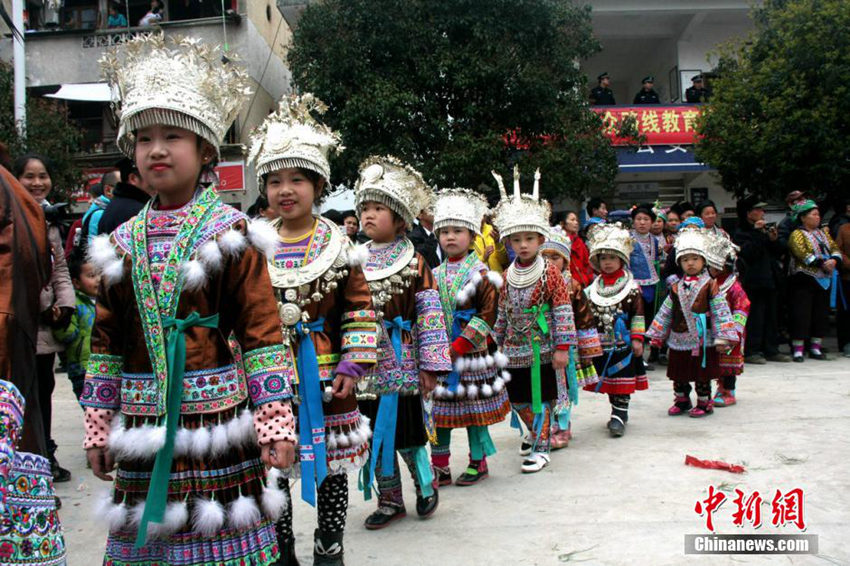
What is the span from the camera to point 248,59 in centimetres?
1880

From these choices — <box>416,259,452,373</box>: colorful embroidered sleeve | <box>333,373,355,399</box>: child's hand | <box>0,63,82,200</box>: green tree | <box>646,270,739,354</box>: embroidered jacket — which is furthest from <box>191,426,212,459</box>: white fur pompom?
<box>0,63,82,200</box>: green tree

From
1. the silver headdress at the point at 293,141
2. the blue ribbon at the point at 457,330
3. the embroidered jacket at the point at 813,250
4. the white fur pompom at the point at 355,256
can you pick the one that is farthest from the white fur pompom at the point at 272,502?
the embroidered jacket at the point at 813,250

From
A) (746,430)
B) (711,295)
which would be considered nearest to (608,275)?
→ (711,295)

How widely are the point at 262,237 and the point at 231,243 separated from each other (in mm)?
116

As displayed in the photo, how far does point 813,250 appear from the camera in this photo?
9.84 metres

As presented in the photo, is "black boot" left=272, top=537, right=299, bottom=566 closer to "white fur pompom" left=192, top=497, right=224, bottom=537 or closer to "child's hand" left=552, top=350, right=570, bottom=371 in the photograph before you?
"white fur pompom" left=192, top=497, right=224, bottom=537

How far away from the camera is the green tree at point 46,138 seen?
12836mm

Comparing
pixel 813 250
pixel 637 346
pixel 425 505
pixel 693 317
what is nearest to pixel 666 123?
pixel 813 250

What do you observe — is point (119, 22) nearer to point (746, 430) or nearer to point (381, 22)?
point (381, 22)

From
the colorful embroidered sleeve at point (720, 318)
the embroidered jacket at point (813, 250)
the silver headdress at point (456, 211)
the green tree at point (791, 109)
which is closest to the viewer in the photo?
the silver headdress at point (456, 211)

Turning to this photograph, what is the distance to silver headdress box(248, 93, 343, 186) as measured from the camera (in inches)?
136

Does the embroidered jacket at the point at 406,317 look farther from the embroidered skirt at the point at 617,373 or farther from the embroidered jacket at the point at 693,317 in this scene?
the embroidered jacket at the point at 693,317

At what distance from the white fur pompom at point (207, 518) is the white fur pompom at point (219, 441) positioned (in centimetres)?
15

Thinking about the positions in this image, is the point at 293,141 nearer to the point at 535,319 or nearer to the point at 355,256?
the point at 355,256
